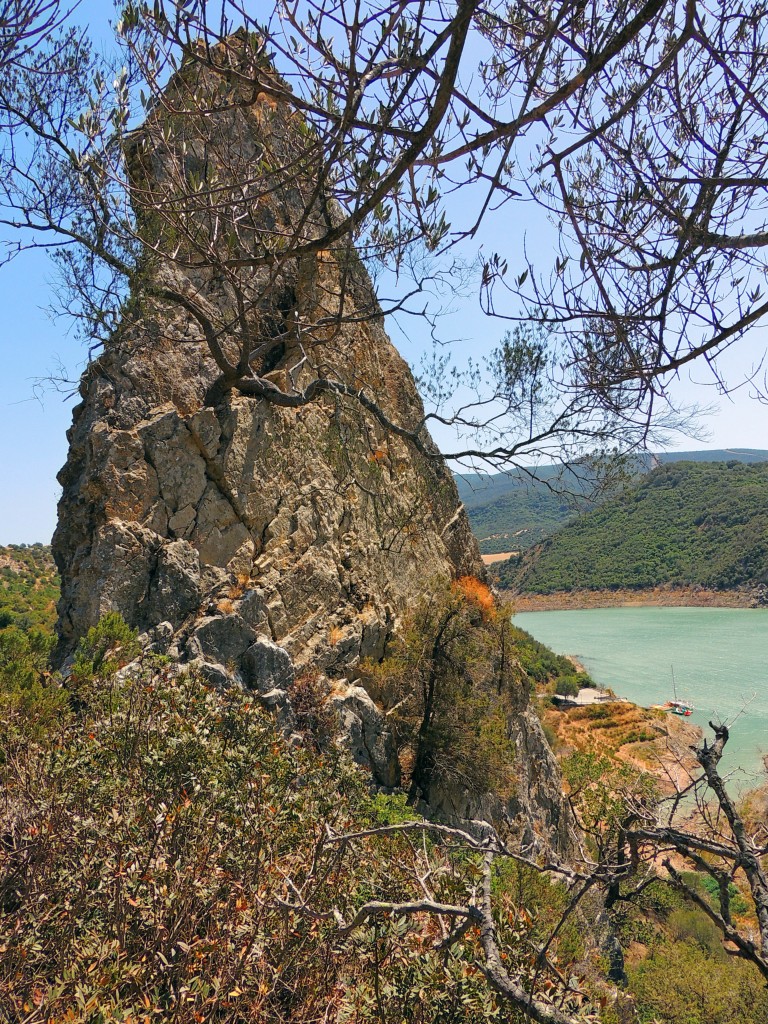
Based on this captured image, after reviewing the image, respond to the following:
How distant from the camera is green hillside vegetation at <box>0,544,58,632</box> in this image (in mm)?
17406

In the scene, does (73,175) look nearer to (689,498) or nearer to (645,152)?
(645,152)

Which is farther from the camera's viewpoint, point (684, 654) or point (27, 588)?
point (684, 654)

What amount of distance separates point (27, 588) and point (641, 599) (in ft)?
169

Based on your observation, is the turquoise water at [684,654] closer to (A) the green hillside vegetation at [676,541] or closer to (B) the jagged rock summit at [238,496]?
(A) the green hillside vegetation at [676,541]

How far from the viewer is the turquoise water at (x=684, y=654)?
95.2ft

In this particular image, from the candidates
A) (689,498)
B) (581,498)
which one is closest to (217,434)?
(581,498)

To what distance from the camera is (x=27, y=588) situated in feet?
88.3

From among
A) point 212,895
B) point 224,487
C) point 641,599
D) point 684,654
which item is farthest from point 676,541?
point 212,895

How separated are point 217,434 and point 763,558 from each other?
185 ft

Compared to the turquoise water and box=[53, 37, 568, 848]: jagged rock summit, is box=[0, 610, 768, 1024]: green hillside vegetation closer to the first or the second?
box=[53, 37, 568, 848]: jagged rock summit

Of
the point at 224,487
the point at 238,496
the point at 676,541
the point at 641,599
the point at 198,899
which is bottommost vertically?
the point at 641,599

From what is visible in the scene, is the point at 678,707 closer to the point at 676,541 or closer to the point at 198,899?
the point at 198,899

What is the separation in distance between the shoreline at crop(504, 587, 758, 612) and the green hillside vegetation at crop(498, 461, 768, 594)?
58cm

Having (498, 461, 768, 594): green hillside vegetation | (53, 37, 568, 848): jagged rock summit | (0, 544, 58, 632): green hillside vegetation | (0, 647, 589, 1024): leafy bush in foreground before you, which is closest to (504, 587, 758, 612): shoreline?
(498, 461, 768, 594): green hillside vegetation
